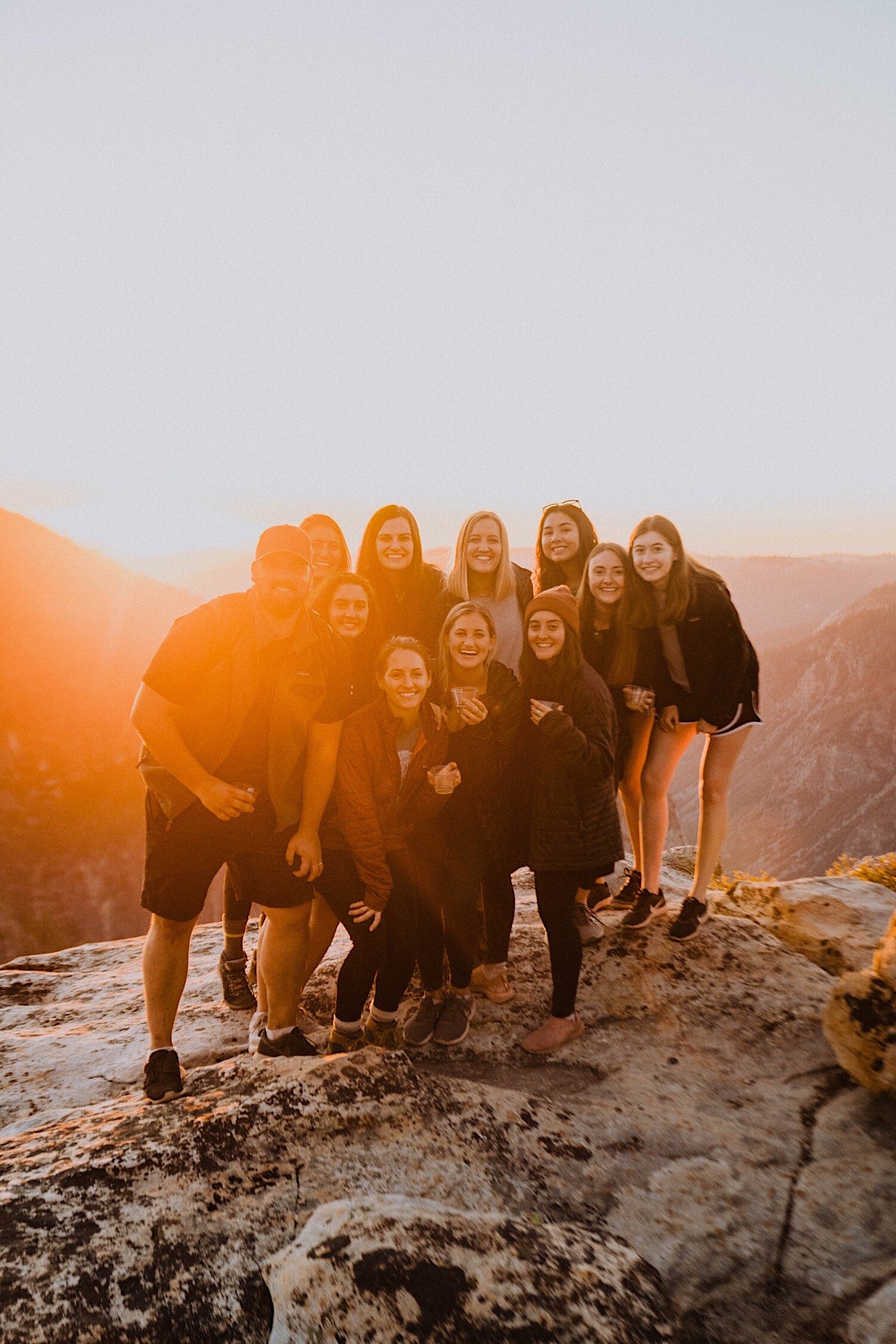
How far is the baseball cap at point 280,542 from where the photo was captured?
12.0 ft

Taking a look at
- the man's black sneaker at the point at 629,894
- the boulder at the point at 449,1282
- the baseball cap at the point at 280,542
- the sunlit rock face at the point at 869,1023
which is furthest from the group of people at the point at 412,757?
the boulder at the point at 449,1282

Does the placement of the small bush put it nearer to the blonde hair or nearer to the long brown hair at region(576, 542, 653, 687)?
the long brown hair at region(576, 542, 653, 687)

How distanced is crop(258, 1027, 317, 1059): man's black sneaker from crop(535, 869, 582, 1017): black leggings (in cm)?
155

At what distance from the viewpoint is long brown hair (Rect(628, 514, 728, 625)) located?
4797mm

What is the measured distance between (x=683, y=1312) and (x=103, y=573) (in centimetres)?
6641

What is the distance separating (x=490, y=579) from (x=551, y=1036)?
10.2 feet

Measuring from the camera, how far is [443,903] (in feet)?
14.0

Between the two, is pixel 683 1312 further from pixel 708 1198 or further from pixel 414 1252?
pixel 414 1252

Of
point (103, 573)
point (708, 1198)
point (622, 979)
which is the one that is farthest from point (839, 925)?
point (103, 573)

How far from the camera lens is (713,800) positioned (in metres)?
5.07

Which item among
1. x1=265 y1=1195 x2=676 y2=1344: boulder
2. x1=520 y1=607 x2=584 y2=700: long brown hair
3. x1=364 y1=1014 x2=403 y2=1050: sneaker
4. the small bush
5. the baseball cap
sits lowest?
the small bush

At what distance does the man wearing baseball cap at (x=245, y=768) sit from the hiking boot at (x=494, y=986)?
1.27m

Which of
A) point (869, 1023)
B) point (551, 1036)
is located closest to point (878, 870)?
point (869, 1023)

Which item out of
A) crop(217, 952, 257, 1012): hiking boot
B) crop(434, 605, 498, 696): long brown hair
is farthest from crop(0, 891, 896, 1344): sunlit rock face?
crop(434, 605, 498, 696): long brown hair
